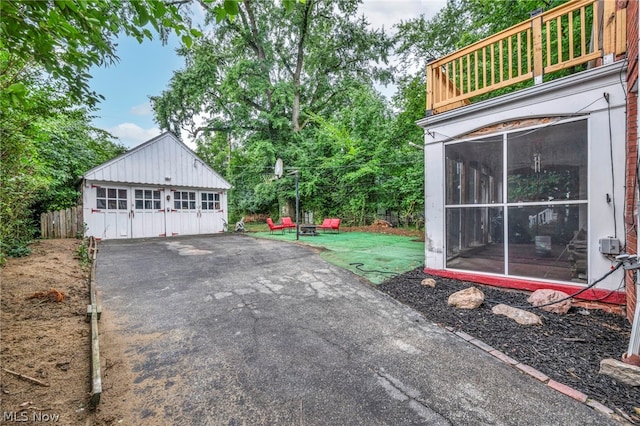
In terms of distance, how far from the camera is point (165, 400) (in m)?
1.97

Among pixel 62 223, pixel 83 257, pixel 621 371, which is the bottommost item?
pixel 621 371

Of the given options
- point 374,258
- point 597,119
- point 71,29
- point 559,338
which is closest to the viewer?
point 71,29

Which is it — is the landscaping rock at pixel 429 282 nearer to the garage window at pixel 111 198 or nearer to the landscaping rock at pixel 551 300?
the landscaping rock at pixel 551 300

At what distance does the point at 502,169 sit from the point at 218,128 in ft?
60.2

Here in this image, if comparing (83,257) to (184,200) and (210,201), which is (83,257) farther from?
(210,201)

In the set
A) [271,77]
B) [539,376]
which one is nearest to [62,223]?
[539,376]

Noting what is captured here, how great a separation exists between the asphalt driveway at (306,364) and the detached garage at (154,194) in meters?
7.02

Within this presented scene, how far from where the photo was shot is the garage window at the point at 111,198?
9781 mm

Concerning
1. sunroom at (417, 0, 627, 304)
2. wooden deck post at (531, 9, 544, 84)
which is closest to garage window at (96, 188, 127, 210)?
sunroom at (417, 0, 627, 304)

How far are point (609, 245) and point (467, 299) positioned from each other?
5.96ft

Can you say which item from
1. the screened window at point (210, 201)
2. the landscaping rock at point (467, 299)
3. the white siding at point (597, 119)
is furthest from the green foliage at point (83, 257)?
the white siding at point (597, 119)

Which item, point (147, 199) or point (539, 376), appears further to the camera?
point (147, 199)

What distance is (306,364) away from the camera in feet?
7.94

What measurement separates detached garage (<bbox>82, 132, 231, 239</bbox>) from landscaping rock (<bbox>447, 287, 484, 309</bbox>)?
11510mm
